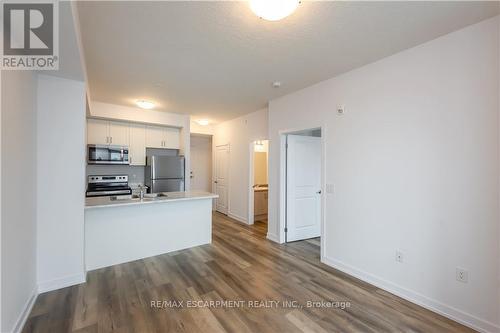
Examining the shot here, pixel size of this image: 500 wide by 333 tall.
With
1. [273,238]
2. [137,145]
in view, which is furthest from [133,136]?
[273,238]

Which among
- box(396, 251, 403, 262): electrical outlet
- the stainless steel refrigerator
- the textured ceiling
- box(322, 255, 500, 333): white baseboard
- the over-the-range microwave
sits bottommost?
box(322, 255, 500, 333): white baseboard

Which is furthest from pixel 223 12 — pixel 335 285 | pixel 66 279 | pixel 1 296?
pixel 66 279

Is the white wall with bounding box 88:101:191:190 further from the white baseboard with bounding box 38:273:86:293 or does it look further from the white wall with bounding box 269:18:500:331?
the white wall with bounding box 269:18:500:331

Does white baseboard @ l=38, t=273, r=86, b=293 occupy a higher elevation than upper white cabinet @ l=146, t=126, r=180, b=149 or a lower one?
lower

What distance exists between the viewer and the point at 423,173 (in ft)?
7.39

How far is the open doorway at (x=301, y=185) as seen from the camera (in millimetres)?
4016

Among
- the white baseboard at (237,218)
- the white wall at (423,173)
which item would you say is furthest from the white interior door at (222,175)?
the white wall at (423,173)

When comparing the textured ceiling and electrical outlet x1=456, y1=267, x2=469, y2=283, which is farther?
electrical outlet x1=456, y1=267, x2=469, y2=283

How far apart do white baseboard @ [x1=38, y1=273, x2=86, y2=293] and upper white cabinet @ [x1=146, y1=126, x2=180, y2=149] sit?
3067mm

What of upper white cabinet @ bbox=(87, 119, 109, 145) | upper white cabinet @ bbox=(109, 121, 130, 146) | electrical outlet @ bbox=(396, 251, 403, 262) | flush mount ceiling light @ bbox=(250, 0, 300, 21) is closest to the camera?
flush mount ceiling light @ bbox=(250, 0, 300, 21)

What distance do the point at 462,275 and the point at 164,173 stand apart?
495 centimetres

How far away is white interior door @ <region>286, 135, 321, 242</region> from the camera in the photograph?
4.04 m

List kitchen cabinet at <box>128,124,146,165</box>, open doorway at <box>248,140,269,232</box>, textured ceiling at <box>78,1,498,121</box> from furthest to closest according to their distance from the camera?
open doorway at <box>248,140,269,232</box> < kitchen cabinet at <box>128,124,146,165</box> < textured ceiling at <box>78,1,498,121</box>

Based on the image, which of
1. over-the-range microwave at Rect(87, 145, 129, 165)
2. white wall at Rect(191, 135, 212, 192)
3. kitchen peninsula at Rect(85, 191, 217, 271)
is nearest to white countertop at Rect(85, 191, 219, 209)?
kitchen peninsula at Rect(85, 191, 217, 271)
